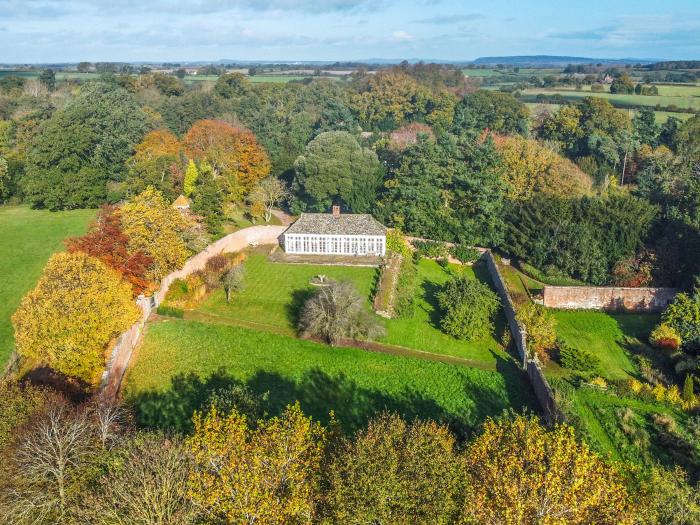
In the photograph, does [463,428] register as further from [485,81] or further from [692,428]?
[485,81]

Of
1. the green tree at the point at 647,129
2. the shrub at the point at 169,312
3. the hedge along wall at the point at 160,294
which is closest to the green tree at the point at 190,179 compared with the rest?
the hedge along wall at the point at 160,294

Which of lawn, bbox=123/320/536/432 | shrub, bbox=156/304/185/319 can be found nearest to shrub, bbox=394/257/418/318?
lawn, bbox=123/320/536/432

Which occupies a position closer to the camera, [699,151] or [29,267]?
[29,267]

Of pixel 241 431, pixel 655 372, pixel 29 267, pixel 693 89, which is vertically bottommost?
pixel 655 372

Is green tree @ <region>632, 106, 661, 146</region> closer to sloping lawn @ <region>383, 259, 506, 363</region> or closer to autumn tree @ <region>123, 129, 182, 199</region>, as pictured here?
sloping lawn @ <region>383, 259, 506, 363</region>

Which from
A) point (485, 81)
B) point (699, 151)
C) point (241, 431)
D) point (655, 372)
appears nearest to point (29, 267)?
point (241, 431)
